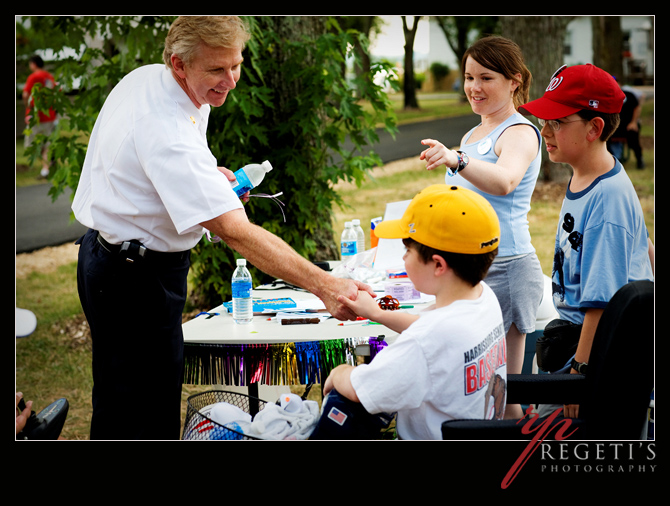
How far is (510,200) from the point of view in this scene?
2.93 m

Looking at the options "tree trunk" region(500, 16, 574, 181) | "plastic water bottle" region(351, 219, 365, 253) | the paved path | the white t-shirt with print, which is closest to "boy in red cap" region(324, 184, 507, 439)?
the white t-shirt with print

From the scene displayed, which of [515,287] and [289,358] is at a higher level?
[515,287]

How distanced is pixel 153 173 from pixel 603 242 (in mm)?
1587

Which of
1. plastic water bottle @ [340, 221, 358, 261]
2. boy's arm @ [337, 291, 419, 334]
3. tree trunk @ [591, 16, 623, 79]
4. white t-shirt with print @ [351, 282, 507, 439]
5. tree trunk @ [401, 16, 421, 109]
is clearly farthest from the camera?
tree trunk @ [401, 16, 421, 109]

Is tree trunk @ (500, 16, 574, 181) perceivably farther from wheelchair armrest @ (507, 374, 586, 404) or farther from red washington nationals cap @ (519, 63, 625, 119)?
wheelchair armrest @ (507, 374, 586, 404)

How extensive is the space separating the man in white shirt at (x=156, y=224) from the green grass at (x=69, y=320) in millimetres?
139

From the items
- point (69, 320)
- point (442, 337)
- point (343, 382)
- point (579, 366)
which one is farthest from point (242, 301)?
point (69, 320)

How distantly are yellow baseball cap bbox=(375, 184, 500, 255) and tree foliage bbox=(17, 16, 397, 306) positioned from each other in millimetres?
3323

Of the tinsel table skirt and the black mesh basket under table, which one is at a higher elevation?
the tinsel table skirt

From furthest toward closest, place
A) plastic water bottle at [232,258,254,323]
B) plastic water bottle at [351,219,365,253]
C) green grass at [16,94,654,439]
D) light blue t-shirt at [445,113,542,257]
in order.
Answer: green grass at [16,94,654,439] < plastic water bottle at [351,219,365,253] < plastic water bottle at [232,258,254,323] < light blue t-shirt at [445,113,542,257]

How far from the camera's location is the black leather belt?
8.13ft

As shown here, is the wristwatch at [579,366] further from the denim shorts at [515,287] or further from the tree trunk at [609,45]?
the tree trunk at [609,45]

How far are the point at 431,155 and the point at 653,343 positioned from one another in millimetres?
1088

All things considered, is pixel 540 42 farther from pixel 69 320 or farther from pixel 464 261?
pixel 464 261
